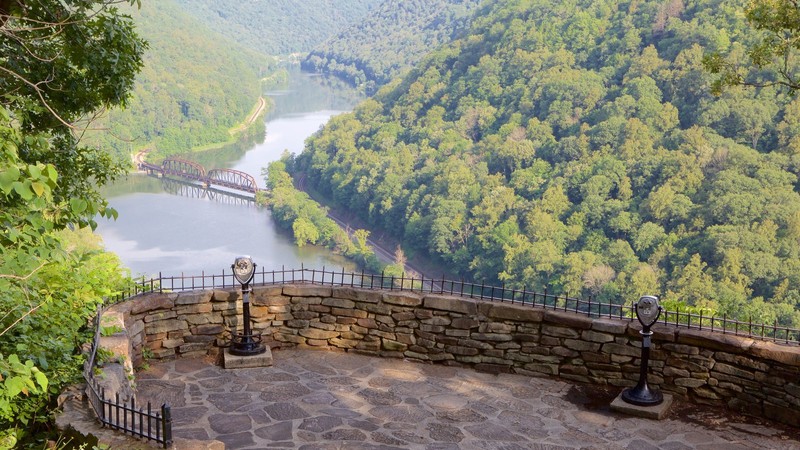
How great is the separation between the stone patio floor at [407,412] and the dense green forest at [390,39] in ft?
352

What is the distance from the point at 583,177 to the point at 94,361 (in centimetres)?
5210

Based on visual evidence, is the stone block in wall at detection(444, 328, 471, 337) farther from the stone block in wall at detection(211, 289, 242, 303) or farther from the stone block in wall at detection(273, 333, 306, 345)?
the stone block in wall at detection(211, 289, 242, 303)

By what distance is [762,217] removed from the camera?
43656mm

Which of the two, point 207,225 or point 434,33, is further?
point 434,33

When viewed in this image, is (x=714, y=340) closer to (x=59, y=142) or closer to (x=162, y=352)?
(x=162, y=352)

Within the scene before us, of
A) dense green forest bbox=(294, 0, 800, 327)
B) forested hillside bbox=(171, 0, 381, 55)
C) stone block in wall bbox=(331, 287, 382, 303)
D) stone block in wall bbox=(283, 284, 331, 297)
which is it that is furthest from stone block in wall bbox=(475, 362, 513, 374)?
forested hillside bbox=(171, 0, 381, 55)

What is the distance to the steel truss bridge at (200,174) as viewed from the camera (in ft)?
277

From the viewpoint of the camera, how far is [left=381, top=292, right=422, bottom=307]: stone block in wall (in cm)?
664

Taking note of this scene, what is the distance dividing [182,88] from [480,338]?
295 feet

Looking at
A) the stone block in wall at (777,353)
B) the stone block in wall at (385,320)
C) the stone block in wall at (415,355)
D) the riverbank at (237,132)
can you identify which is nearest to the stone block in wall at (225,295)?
the stone block in wall at (385,320)

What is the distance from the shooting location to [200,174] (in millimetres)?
85312

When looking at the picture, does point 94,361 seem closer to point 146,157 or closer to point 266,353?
point 266,353

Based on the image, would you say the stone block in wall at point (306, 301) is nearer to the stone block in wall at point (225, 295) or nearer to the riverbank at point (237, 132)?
the stone block in wall at point (225, 295)

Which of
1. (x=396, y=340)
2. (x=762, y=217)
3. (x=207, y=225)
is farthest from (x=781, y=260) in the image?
(x=207, y=225)
